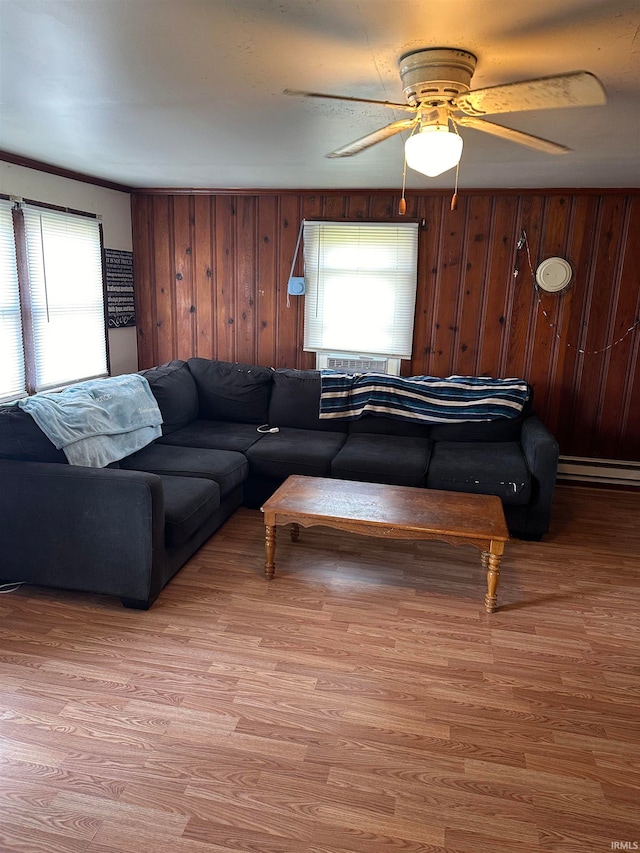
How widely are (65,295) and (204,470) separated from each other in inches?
71.8

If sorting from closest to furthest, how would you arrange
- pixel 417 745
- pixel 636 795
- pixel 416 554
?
pixel 636 795, pixel 417 745, pixel 416 554

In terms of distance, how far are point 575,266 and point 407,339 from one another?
53.2 inches

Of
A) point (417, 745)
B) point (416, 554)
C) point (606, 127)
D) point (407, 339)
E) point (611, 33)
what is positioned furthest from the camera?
point (407, 339)

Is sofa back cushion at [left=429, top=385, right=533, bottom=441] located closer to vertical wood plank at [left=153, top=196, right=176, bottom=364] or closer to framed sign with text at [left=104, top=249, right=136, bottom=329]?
vertical wood plank at [left=153, top=196, right=176, bottom=364]

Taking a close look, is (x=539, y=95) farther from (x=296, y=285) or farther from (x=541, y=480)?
(x=296, y=285)

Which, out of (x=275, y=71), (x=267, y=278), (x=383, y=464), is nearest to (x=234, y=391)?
(x=267, y=278)

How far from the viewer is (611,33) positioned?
1.72m

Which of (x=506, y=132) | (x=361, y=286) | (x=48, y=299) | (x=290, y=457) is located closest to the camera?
(x=506, y=132)

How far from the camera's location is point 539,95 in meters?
1.85

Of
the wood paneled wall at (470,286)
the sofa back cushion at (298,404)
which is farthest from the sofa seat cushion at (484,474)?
the wood paneled wall at (470,286)

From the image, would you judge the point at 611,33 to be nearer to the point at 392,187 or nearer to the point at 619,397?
the point at 392,187

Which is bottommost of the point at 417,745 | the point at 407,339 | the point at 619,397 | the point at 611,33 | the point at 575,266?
the point at 417,745

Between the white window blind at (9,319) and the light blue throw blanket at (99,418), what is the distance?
0.60 meters

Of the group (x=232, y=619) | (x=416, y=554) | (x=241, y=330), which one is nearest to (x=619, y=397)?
(x=416, y=554)
